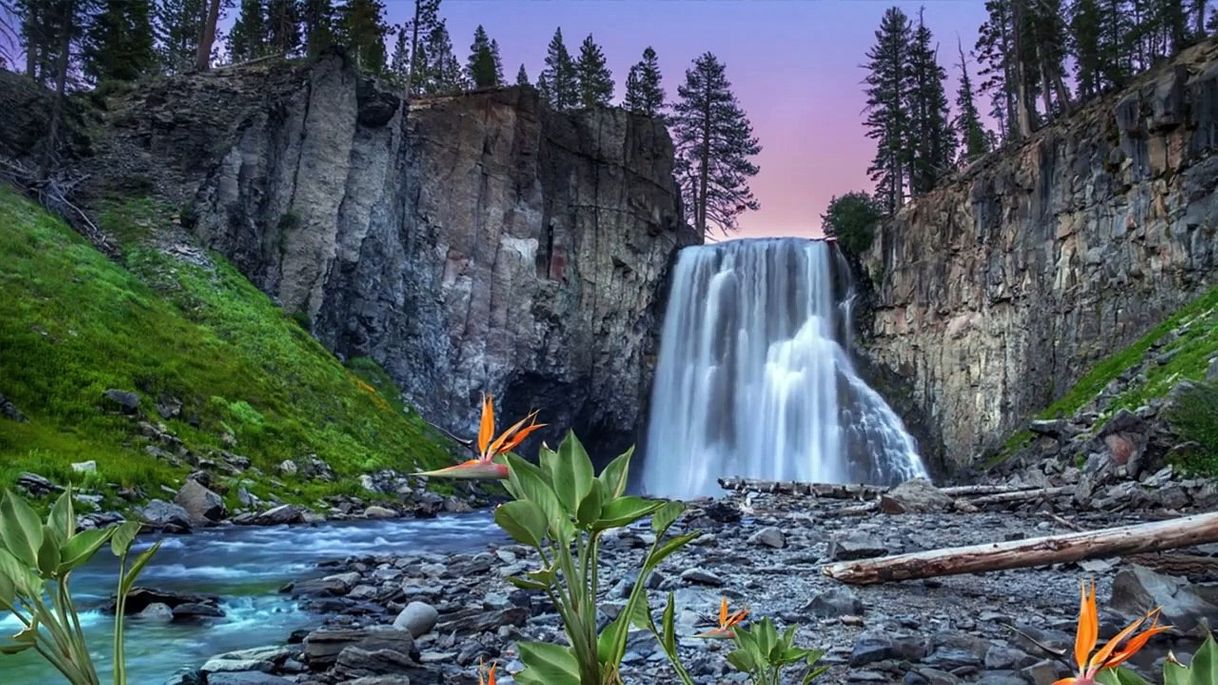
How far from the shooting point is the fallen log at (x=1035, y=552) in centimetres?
610

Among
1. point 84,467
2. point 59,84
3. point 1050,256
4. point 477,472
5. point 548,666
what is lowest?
point 84,467

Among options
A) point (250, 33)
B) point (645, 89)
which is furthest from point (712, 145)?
point (250, 33)

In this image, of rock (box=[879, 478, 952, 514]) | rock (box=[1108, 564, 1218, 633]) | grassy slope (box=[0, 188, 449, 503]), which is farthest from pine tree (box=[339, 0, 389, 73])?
rock (box=[1108, 564, 1218, 633])

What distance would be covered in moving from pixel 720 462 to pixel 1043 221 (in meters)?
16.7

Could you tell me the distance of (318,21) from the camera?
114 ft

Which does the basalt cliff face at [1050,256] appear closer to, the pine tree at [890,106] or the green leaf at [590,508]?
the pine tree at [890,106]

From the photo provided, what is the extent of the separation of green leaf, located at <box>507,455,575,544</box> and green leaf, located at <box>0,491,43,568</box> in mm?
615

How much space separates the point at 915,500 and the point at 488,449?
54.4 ft

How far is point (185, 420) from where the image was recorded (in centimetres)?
1347

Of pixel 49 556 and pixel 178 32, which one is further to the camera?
pixel 178 32

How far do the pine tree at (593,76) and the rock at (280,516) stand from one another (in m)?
38.9

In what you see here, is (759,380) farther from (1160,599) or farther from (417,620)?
(417,620)

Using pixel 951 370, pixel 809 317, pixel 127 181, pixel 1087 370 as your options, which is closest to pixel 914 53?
pixel 809 317

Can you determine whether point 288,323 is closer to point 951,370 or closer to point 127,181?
point 127,181
